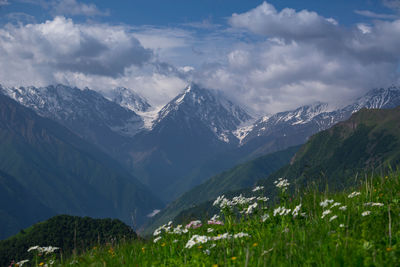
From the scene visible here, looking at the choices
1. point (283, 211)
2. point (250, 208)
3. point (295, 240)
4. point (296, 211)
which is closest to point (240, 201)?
point (250, 208)

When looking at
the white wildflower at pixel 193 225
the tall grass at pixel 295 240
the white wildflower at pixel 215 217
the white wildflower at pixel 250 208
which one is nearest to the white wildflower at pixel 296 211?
the tall grass at pixel 295 240

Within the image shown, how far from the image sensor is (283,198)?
36.8 ft

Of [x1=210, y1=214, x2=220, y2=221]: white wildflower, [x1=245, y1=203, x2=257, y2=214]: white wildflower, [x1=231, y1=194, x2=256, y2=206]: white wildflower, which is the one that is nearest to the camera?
[x1=245, y1=203, x2=257, y2=214]: white wildflower

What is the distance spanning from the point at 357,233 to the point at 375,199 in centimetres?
299

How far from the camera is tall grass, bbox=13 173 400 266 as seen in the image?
611 centimetres

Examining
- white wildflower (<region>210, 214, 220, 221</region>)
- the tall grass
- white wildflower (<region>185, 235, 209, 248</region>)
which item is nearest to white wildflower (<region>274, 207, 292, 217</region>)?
the tall grass

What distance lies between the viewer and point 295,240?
720 cm

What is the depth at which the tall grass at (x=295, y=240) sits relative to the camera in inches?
241

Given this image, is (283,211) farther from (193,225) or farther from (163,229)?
(163,229)

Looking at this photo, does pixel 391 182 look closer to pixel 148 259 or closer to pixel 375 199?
pixel 375 199

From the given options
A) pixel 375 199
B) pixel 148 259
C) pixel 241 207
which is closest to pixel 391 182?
pixel 375 199

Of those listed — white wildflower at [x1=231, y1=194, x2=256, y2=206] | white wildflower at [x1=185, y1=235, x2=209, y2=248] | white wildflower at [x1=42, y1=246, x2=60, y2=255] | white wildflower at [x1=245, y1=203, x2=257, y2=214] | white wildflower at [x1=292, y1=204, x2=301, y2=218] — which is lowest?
white wildflower at [x1=185, y1=235, x2=209, y2=248]

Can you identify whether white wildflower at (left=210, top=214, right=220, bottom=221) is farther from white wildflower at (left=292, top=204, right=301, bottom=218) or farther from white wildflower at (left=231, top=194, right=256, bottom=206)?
white wildflower at (left=292, top=204, right=301, bottom=218)

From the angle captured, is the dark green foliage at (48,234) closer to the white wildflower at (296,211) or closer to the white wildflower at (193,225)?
the white wildflower at (193,225)
